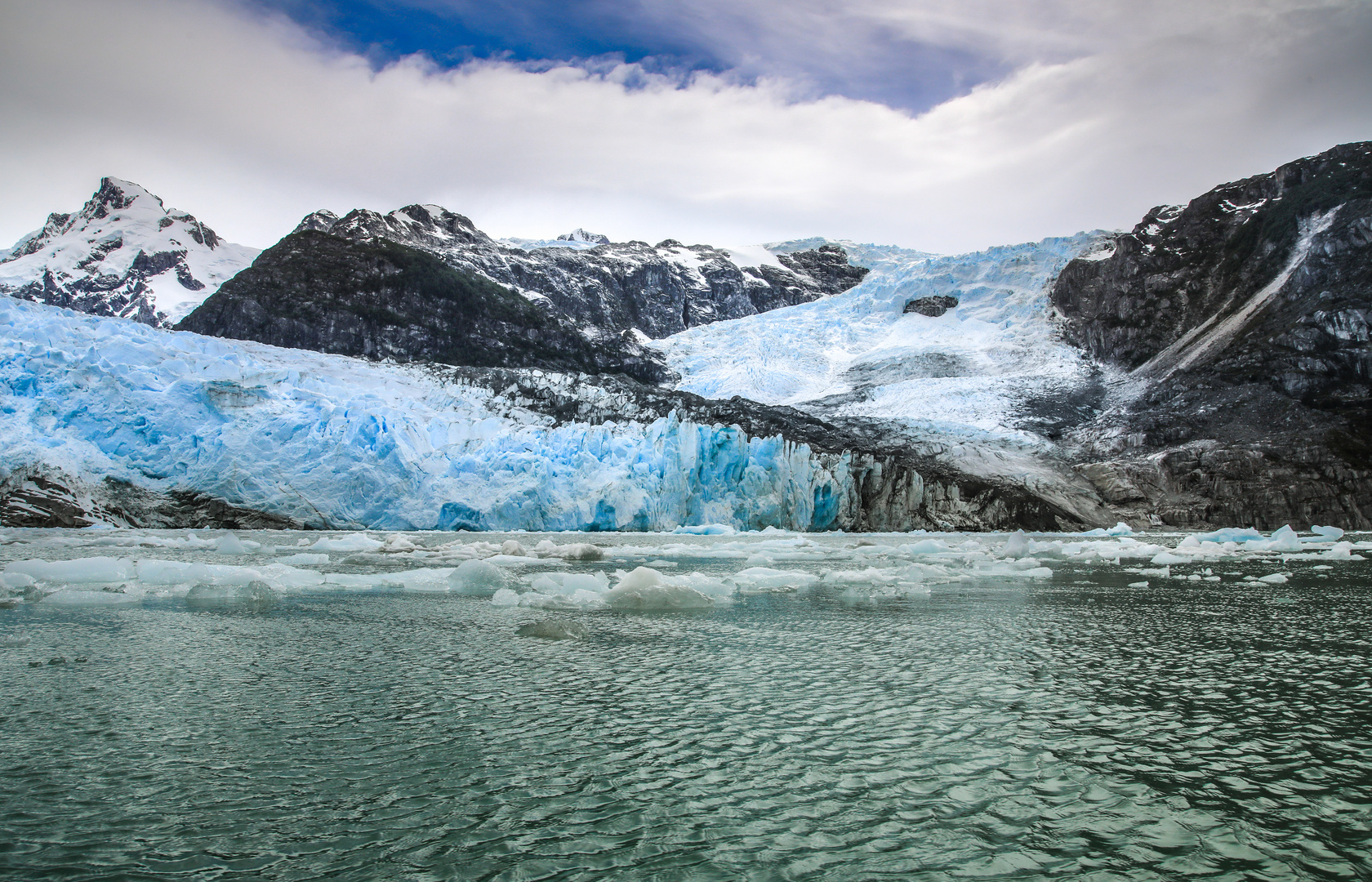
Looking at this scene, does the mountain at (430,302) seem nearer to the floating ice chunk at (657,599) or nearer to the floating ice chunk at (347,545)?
the floating ice chunk at (347,545)

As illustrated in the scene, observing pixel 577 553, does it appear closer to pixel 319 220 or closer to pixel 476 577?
pixel 476 577

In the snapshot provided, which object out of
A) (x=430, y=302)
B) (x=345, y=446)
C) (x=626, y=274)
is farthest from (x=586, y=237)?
(x=345, y=446)

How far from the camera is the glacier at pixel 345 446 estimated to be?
1033 inches

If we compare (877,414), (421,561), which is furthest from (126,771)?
(877,414)

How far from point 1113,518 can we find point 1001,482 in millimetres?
6224

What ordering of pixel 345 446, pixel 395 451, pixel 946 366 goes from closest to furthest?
1. pixel 345 446
2. pixel 395 451
3. pixel 946 366

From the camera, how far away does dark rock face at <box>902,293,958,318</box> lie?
67625 millimetres

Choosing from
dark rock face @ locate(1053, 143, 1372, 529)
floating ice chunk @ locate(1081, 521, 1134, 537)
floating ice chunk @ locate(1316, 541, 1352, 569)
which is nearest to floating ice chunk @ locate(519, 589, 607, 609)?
floating ice chunk @ locate(1316, 541, 1352, 569)

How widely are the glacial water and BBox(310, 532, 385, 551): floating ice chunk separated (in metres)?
10.0

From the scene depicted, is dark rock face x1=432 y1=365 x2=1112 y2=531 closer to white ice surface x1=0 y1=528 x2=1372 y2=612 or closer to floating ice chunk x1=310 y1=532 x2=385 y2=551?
white ice surface x1=0 y1=528 x2=1372 y2=612

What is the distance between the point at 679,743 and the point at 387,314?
188ft

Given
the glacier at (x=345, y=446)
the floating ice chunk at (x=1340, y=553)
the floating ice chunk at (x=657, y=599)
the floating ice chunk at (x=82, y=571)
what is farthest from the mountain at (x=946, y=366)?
the floating ice chunk at (x=82, y=571)

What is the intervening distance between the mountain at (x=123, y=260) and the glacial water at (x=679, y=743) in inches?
4126

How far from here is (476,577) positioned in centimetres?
1181
